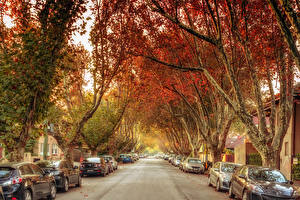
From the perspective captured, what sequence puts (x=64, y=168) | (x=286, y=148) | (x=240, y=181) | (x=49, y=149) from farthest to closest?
1. (x=49, y=149)
2. (x=286, y=148)
3. (x=64, y=168)
4. (x=240, y=181)

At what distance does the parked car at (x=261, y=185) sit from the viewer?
446 inches

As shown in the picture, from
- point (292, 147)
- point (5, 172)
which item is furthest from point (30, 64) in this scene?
point (292, 147)

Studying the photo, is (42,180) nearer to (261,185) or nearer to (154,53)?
(261,185)

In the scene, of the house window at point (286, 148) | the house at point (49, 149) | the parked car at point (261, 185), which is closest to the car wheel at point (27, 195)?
the parked car at point (261, 185)

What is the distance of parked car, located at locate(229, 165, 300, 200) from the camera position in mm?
11336

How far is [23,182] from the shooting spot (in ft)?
33.9

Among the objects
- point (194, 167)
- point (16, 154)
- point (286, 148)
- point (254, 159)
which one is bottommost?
point (194, 167)

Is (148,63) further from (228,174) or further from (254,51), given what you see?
(228,174)

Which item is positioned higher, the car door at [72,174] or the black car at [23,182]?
the black car at [23,182]

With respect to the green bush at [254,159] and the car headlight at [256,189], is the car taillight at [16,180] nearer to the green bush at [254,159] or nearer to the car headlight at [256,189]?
the car headlight at [256,189]

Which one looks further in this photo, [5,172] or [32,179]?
[32,179]

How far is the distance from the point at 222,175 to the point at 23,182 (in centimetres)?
1017

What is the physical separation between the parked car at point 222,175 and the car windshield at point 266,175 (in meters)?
2.95

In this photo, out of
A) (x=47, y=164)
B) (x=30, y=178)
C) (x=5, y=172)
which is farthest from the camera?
(x=47, y=164)
